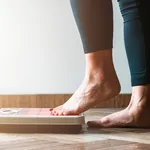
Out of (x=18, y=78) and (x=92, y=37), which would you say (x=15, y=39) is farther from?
(x=92, y=37)

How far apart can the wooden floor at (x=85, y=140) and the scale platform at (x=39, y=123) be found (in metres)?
0.04

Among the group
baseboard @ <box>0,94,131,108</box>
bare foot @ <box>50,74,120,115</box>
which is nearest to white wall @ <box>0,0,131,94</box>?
baseboard @ <box>0,94,131,108</box>

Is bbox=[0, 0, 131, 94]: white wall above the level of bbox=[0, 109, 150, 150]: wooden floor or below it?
above

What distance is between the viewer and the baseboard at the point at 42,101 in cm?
183

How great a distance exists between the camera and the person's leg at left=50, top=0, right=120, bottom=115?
1.05 meters

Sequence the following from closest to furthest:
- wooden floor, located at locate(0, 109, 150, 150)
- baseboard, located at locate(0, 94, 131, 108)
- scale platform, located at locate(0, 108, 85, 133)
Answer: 1. wooden floor, located at locate(0, 109, 150, 150)
2. scale platform, located at locate(0, 108, 85, 133)
3. baseboard, located at locate(0, 94, 131, 108)

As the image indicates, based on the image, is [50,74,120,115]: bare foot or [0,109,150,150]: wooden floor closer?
[0,109,150,150]: wooden floor

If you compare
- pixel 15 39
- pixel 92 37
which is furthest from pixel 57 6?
pixel 92 37

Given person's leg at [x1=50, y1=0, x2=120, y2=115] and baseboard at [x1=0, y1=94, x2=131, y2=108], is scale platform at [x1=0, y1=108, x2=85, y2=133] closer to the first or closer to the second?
person's leg at [x1=50, y1=0, x2=120, y2=115]

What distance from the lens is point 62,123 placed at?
993mm

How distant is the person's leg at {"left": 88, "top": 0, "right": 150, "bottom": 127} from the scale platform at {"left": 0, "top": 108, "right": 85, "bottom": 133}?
0.50 feet

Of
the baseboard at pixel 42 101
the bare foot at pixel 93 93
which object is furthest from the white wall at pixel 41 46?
the bare foot at pixel 93 93

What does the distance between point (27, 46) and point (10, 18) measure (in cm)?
16

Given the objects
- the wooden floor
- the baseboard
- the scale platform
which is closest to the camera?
the wooden floor
